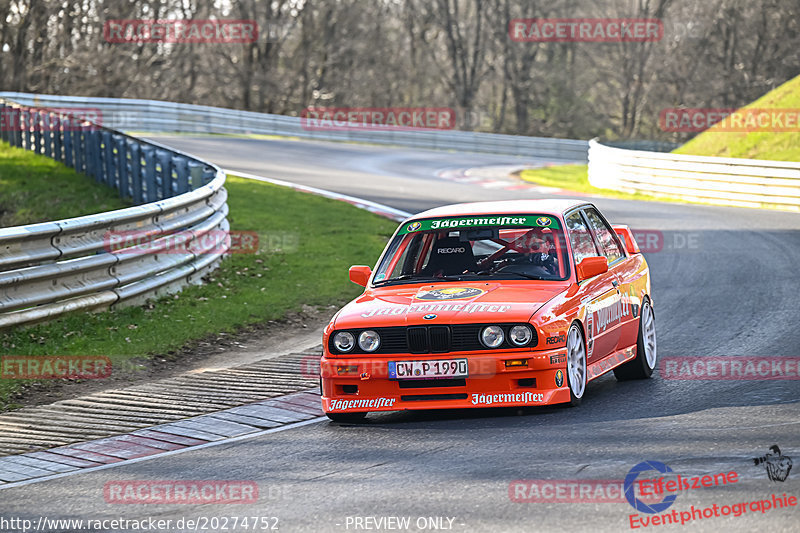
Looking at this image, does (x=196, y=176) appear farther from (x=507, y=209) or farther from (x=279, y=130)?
(x=279, y=130)

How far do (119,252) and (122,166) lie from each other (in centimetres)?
875

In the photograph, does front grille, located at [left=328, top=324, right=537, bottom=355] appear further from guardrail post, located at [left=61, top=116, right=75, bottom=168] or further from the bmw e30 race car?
guardrail post, located at [left=61, top=116, right=75, bottom=168]

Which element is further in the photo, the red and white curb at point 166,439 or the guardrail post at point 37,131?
the guardrail post at point 37,131

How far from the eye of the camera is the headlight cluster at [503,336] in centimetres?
743

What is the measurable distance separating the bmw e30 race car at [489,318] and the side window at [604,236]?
0.07 ft

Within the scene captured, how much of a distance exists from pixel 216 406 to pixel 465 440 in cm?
239

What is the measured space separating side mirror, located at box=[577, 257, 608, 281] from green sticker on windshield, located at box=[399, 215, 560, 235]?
479 mm

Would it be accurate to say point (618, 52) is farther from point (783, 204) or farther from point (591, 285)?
point (591, 285)

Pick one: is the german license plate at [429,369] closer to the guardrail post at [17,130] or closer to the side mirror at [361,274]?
the side mirror at [361,274]

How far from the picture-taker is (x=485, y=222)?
8.66 metres

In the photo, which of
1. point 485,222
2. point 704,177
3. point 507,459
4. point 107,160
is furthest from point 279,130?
point 507,459

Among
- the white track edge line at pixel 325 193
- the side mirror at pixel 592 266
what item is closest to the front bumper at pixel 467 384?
the side mirror at pixel 592 266

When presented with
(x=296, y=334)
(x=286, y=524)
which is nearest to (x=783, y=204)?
(x=296, y=334)

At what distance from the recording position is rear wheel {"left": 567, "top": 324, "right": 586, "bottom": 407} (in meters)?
7.61
